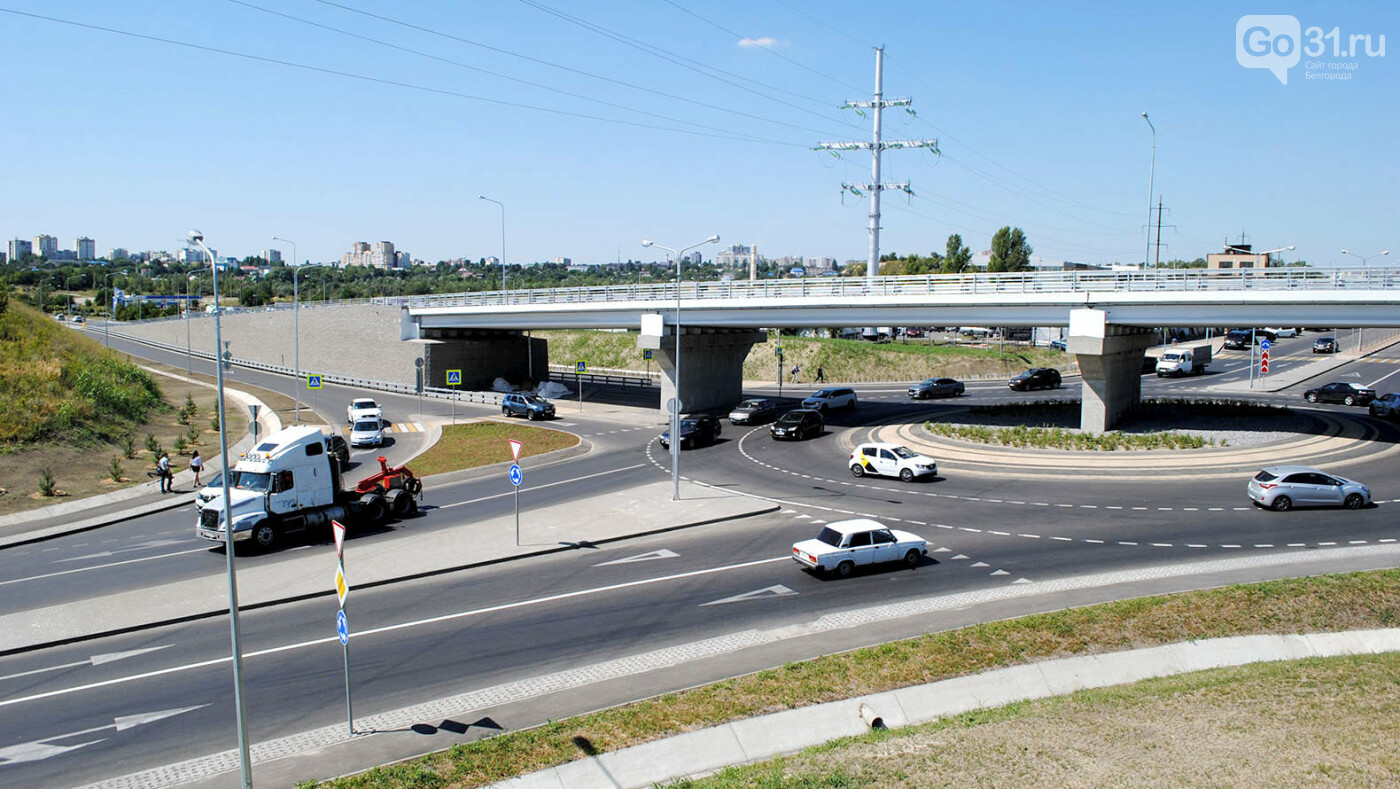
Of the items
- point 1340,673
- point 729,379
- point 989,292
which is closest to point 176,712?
point 1340,673

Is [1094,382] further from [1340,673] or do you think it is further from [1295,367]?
[1295,367]

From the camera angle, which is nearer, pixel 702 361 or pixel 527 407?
pixel 527 407

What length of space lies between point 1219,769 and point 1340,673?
6.02m

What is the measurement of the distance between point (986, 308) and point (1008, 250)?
91.7m

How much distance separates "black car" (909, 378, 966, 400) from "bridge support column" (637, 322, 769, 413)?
11.0m

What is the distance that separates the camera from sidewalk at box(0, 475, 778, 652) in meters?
19.0

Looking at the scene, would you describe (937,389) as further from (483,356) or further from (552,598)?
(552,598)

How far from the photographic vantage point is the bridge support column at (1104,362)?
3781 centimetres

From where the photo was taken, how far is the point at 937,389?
194ft

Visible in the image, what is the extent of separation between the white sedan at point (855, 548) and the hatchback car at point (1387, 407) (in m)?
36.3

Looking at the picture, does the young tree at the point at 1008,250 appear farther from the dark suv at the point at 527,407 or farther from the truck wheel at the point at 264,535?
the truck wheel at the point at 264,535

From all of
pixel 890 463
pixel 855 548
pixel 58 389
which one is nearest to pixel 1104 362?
pixel 890 463

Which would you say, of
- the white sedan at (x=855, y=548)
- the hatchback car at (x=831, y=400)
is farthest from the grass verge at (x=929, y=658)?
the hatchback car at (x=831, y=400)

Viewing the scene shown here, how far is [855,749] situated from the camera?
1343 cm
